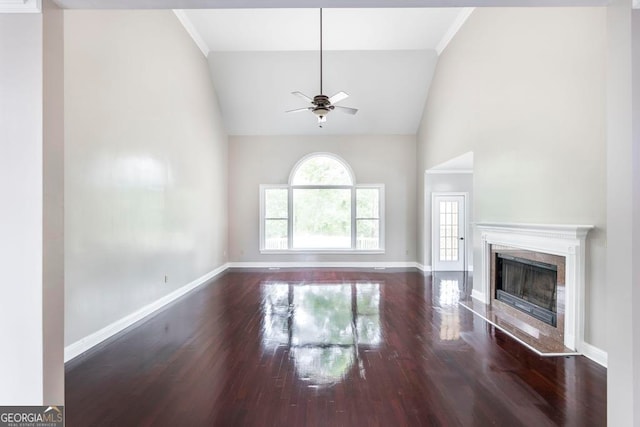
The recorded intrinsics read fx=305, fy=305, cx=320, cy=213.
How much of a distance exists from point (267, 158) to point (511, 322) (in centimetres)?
625

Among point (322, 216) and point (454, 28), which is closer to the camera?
point (454, 28)

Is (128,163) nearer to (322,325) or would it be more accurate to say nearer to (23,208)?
(23,208)

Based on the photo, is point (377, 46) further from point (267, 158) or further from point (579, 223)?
point (579, 223)

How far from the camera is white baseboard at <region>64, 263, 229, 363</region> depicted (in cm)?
282

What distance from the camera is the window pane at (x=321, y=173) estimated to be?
7.96 m

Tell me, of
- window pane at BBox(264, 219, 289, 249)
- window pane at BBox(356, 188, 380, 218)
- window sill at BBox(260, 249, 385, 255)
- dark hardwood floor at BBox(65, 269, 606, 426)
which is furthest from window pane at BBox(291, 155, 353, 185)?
dark hardwood floor at BBox(65, 269, 606, 426)

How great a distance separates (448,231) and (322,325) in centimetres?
481

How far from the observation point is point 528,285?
12.6 feet

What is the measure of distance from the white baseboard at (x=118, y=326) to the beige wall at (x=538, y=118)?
478 cm

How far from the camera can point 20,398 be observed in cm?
158

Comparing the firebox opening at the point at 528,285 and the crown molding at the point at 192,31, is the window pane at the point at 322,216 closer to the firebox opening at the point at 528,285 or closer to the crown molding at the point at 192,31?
the crown molding at the point at 192,31

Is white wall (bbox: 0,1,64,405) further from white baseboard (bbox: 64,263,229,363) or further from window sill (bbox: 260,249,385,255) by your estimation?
window sill (bbox: 260,249,385,255)

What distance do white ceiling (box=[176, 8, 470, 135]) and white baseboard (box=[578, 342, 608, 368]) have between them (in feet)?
16.4

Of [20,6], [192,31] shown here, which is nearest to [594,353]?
[20,6]
